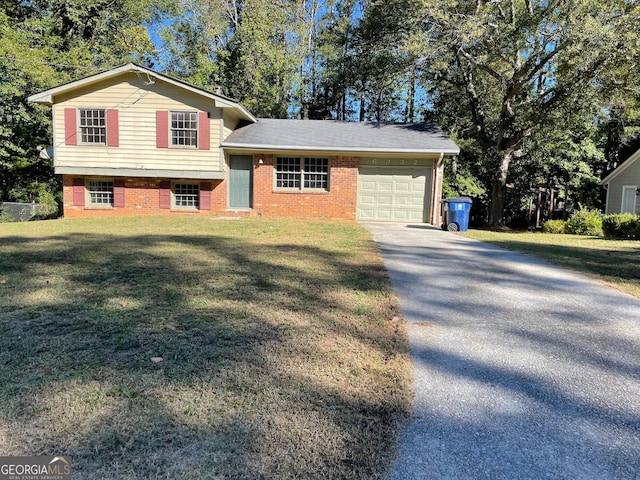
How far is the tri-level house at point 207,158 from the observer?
50.8ft

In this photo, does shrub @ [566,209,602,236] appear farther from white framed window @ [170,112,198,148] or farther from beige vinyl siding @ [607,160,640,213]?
white framed window @ [170,112,198,148]

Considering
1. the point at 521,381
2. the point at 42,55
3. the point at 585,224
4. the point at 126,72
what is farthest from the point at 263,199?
the point at 42,55

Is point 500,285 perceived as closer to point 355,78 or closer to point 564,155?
point 564,155

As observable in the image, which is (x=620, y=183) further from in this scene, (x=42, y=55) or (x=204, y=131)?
(x=42, y=55)

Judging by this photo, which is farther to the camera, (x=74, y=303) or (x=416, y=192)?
(x=416, y=192)

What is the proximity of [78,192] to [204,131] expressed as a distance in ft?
17.3

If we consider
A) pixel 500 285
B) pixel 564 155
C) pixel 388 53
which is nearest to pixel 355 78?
pixel 388 53

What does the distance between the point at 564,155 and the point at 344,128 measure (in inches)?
485

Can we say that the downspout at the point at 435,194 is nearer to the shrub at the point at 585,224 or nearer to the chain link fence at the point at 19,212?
the shrub at the point at 585,224

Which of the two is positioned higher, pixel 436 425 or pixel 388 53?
pixel 388 53

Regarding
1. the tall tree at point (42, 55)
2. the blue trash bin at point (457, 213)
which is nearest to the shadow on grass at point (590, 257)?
the blue trash bin at point (457, 213)

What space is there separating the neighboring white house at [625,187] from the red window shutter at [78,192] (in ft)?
77.7

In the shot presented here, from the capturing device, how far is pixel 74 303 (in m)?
4.36

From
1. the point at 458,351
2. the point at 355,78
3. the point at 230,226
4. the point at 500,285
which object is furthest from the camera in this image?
the point at 355,78
